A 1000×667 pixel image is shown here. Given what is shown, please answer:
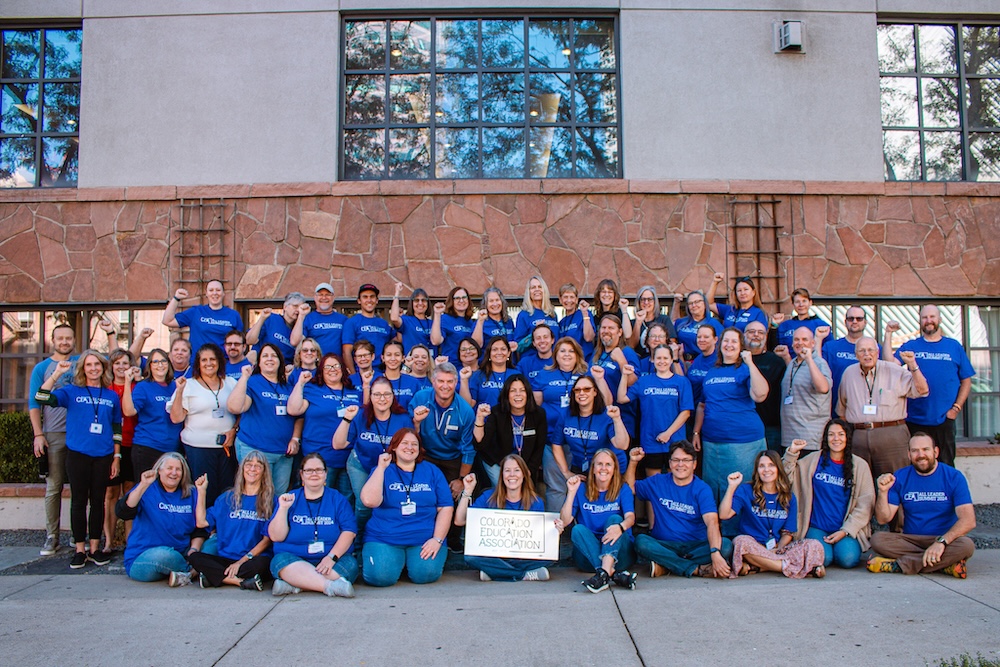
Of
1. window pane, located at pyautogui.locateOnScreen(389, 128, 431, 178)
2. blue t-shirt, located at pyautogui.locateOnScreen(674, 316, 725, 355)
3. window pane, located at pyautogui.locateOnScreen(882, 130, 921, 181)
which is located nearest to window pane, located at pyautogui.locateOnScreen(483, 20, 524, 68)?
window pane, located at pyautogui.locateOnScreen(389, 128, 431, 178)

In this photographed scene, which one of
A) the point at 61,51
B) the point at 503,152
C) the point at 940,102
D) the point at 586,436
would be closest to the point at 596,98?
the point at 503,152

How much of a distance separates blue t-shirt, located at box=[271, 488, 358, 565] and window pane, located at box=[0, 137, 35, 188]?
6.92 metres

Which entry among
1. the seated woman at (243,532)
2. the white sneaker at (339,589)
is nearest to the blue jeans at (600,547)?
the white sneaker at (339,589)

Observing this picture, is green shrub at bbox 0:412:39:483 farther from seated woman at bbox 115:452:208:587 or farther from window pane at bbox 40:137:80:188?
window pane at bbox 40:137:80:188

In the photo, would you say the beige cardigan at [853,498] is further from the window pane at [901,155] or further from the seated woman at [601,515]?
the window pane at [901,155]

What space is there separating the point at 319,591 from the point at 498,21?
7.31 metres

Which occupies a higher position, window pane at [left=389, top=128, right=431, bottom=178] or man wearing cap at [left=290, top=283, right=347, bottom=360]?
window pane at [left=389, top=128, right=431, bottom=178]

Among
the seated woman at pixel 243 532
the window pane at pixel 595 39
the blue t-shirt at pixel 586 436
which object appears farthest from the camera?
the window pane at pixel 595 39

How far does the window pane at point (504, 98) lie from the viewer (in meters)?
9.80

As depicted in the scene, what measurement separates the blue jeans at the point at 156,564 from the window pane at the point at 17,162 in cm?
626

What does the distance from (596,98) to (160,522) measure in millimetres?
6945

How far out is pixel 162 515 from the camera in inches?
243

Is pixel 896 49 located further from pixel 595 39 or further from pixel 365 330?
pixel 365 330

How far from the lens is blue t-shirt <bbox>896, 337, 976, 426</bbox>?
723cm
